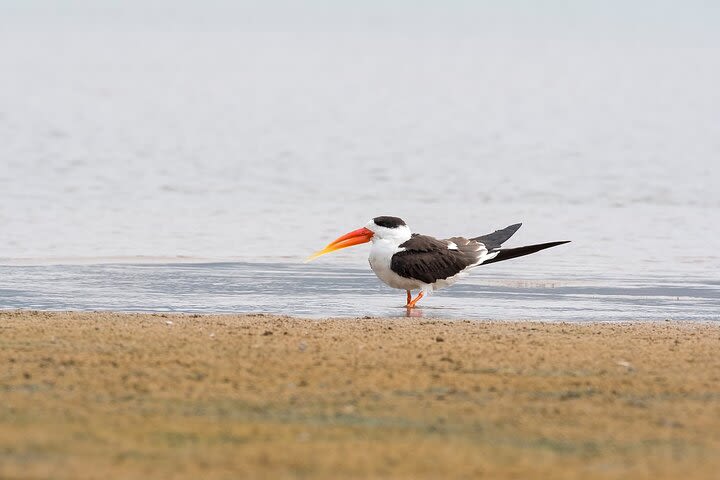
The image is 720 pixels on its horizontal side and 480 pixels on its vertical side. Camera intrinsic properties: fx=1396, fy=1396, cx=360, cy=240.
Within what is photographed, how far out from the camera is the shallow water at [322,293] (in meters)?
9.80

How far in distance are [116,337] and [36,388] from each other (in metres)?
1.42

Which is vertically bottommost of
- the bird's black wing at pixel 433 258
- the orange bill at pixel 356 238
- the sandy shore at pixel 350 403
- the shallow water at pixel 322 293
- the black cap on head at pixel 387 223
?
the sandy shore at pixel 350 403

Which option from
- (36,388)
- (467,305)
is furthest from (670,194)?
(36,388)

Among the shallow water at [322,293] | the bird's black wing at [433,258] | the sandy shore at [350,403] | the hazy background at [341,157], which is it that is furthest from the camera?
the hazy background at [341,157]

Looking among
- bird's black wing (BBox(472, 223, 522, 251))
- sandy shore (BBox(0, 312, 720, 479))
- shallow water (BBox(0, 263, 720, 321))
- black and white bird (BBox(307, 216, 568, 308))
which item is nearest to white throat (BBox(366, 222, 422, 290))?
black and white bird (BBox(307, 216, 568, 308))

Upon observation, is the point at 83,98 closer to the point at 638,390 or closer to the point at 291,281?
the point at 291,281

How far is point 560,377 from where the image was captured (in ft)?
20.7

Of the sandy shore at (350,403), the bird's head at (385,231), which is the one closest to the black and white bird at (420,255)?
the bird's head at (385,231)

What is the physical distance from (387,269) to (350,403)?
509 cm

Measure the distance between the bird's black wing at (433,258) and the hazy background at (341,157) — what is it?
5.93ft

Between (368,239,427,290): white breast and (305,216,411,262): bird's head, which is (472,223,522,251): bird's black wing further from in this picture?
(368,239,427,290): white breast

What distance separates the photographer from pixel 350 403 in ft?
18.4

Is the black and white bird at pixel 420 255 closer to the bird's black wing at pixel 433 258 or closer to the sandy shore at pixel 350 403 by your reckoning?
the bird's black wing at pixel 433 258

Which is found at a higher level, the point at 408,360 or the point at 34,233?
the point at 34,233
